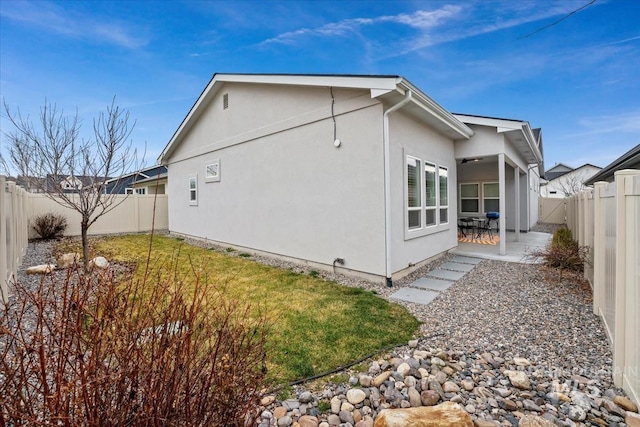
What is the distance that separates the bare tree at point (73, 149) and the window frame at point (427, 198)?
6.54m

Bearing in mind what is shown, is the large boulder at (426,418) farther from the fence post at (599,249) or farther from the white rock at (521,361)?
the fence post at (599,249)

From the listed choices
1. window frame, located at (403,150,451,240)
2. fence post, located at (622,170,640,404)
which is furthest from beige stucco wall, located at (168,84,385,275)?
fence post, located at (622,170,640,404)

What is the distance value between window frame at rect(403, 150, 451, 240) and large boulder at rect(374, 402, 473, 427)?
481 cm

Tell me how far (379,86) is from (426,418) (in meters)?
5.42

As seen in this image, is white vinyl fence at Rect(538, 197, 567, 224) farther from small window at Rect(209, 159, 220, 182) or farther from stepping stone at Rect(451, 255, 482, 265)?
small window at Rect(209, 159, 220, 182)

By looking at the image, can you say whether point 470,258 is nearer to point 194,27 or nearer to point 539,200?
point 194,27

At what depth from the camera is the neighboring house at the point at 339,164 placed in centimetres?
663

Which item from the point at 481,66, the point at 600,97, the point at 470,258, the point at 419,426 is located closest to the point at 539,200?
the point at 600,97

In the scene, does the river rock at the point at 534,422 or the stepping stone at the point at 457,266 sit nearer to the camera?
the river rock at the point at 534,422

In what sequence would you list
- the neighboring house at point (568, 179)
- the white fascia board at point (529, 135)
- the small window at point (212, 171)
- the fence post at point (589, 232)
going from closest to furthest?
the fence post at point (589, 232) → the white fascia board at point (529, 135) → the small window at point (212, 171) → the neighboring house at point (568, 179)

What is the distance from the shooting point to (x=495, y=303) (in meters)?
5.45

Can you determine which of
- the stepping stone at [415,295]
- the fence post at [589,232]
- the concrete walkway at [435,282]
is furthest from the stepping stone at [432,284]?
the fence post at [589,232]

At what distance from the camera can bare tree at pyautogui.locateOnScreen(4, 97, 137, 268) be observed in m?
6.82

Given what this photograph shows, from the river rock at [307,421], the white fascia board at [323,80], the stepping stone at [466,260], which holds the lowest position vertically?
the river rock at [307,421]
